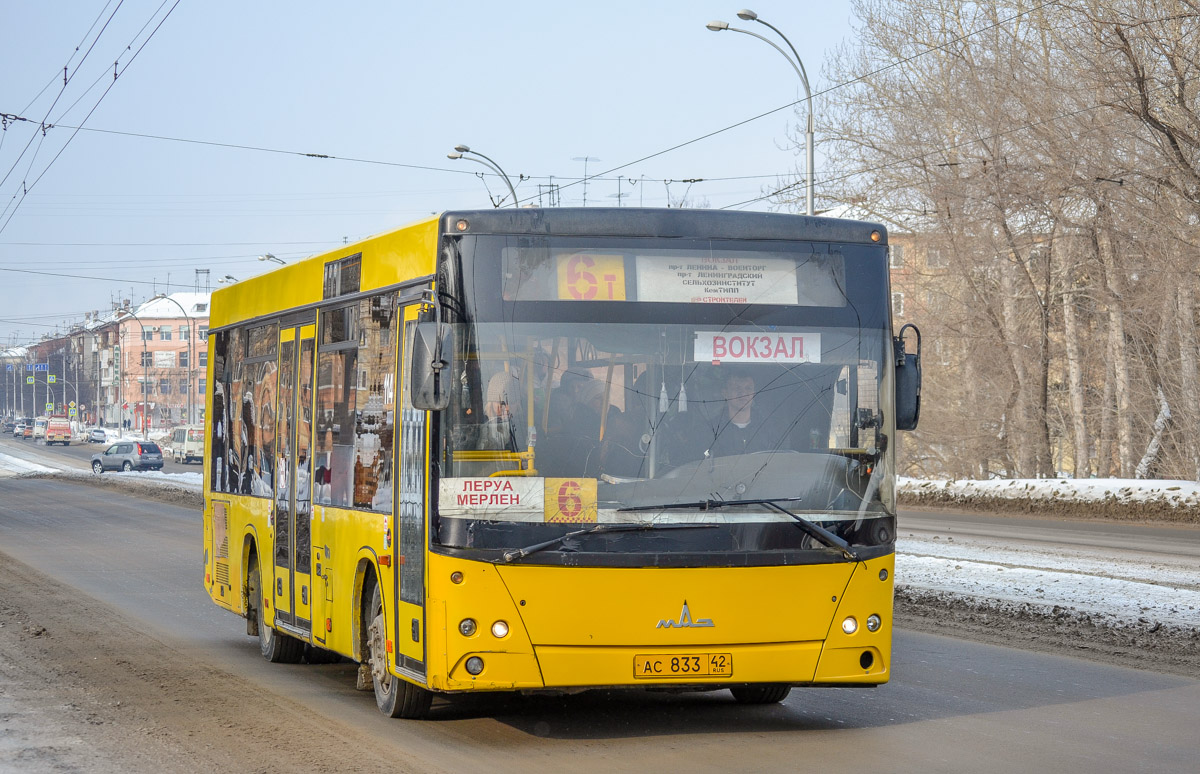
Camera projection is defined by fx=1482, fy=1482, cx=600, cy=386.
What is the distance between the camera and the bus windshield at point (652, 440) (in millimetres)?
7430

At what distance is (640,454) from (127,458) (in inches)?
2358

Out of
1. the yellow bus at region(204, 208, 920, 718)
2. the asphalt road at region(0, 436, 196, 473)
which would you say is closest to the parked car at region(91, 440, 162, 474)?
the asphalt road at region(0, 436, 196, 473)

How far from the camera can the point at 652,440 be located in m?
7.51

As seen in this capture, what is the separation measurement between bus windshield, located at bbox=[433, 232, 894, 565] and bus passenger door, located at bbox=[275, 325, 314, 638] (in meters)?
2.90

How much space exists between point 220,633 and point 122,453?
2110 inches

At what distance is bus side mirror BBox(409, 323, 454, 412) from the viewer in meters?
7.36

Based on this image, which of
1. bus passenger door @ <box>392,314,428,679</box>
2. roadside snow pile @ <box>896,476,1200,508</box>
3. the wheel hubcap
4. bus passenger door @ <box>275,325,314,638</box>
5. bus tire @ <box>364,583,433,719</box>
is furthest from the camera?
roadside snow pile @ <box>896,476,1200,508</box>

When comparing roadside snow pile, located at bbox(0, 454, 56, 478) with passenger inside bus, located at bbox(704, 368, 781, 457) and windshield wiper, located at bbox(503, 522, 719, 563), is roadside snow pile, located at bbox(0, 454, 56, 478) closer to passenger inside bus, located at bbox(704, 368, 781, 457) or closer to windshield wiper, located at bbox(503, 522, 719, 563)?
windshield wiper, located at bbox(503, 522, 719, 563)

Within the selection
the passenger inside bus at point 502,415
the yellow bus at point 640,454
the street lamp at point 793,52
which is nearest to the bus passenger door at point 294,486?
the yellow bus at point 640,454

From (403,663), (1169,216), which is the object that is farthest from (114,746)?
(1169,216)

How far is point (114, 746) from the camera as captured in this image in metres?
7.73

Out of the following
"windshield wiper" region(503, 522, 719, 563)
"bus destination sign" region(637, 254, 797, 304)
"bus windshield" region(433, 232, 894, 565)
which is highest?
"bus destination sign" region(637, 254, 797, 304)

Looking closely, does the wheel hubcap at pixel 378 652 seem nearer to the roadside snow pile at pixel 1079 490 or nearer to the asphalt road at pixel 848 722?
the asphalt road at pixel 848 722

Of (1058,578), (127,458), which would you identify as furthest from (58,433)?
(1058,578)
